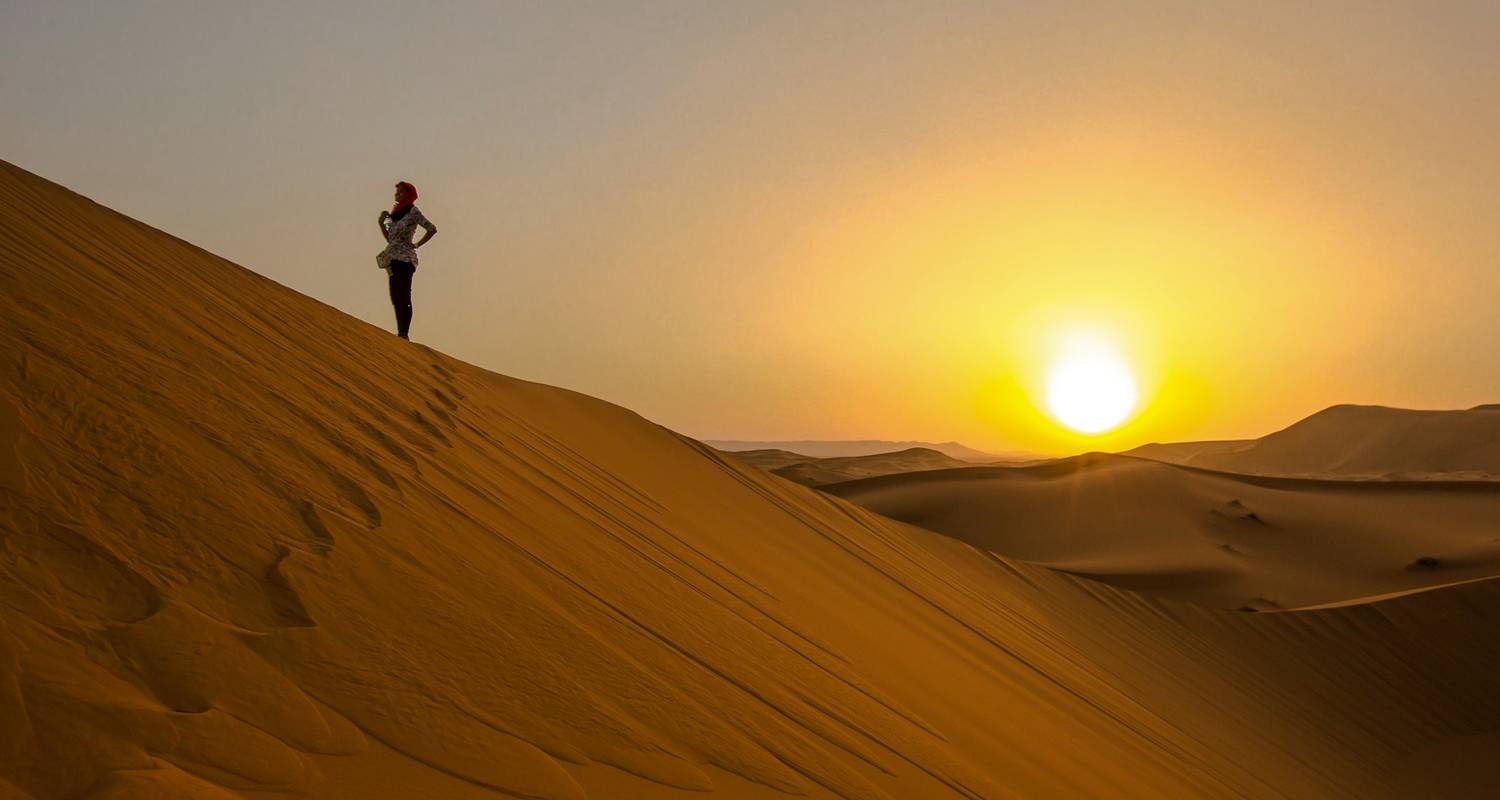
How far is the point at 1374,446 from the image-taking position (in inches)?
1773

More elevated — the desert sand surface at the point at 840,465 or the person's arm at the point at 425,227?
the desert sand surface at the point at 840,465

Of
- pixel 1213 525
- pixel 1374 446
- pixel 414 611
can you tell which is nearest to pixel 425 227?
pixel 414 611

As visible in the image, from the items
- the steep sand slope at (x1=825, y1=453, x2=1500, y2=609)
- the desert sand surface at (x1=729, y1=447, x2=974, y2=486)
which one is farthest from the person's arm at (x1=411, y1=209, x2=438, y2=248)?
the desert sand surface at (x1=729, y1=447, x2=974, y2=486)

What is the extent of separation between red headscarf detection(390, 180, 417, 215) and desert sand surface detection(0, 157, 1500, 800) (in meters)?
1.37

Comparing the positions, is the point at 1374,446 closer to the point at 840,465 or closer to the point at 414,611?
the point at 840,465

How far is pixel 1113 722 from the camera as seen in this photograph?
15.7ft

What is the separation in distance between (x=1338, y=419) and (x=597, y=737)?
215 ft

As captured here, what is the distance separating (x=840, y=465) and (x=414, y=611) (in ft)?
86.6

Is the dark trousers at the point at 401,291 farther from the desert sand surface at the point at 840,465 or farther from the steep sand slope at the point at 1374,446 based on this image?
the steep sand slope at the point at 1374,446

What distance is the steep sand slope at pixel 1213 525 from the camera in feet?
38.4

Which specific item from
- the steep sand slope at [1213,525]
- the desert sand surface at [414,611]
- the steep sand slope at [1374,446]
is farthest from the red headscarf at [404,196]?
the steep sand slope at [1374,446]

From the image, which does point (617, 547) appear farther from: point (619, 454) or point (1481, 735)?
point (1481, 735)

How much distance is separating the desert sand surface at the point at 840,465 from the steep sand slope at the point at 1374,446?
13341 millimetres

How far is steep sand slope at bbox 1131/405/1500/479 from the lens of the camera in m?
38.1
